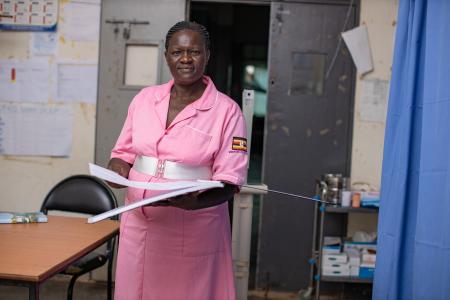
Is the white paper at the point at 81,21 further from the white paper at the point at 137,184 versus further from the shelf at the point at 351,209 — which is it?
the white paper at the point at 137,184

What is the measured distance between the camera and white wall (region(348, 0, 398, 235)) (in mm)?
3541

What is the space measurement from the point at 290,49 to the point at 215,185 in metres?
2.35

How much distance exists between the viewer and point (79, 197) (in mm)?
2852

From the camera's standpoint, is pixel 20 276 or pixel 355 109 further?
pixel 355 109

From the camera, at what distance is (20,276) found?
1.58 meters

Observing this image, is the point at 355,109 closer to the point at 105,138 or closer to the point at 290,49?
the point at 290,49

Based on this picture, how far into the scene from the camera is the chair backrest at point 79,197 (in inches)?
110

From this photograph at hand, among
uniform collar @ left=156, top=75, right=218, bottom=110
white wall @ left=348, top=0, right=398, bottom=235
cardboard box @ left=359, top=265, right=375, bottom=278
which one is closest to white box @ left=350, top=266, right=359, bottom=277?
cardboard box @ left=359, top=265, right=375, bottom=278

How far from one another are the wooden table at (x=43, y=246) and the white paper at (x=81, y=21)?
5.53 ft

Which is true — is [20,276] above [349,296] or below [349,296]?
above

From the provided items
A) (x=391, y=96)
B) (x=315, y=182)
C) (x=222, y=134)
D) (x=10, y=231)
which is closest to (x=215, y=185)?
(x=222, y=134)

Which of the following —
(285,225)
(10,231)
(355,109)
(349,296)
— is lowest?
(349,296)

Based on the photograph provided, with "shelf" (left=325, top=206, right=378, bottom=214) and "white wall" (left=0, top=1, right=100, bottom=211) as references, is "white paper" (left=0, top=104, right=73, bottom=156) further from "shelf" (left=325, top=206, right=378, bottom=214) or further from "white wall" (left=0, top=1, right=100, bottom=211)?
"shelf" (left=325, top=206, right=378, bottom=214)

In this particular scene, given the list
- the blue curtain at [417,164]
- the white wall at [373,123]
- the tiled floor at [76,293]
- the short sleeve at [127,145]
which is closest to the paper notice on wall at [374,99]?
the white wall at [373,123]
